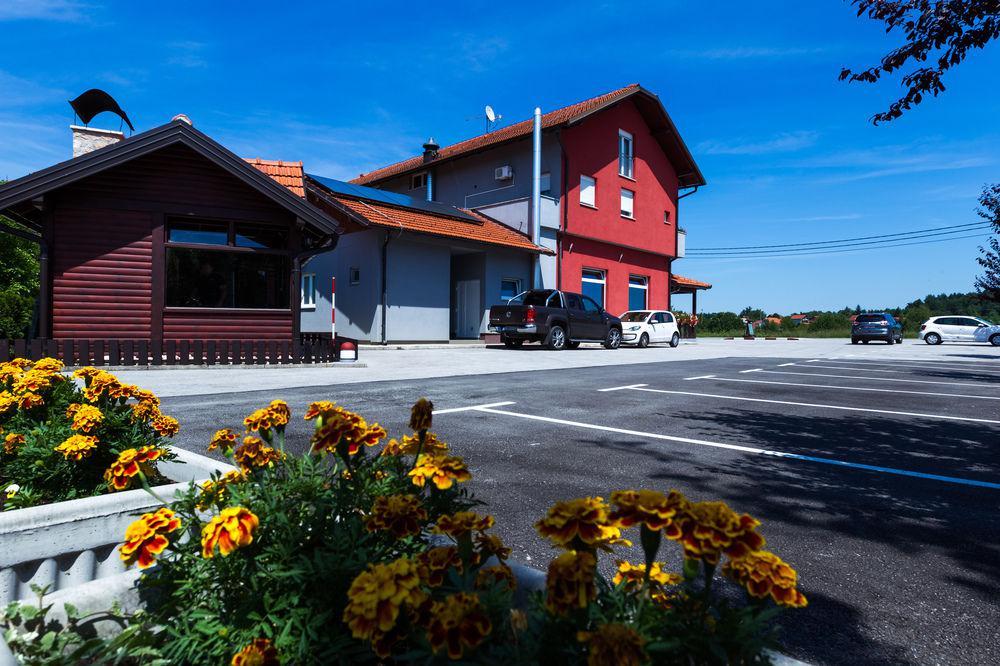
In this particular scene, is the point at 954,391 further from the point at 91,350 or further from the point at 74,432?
the point at 91,350

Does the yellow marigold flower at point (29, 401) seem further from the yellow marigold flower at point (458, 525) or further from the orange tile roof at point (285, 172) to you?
the orange tile roof at point (285, 172)

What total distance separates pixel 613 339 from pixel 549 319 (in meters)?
4.41

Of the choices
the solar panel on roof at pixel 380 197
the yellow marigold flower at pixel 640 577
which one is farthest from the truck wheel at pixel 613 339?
the yellow marigold flower at pixel 640 577

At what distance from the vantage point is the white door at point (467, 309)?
22047mm

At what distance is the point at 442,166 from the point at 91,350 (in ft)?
62.3

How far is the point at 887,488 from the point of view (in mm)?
3672

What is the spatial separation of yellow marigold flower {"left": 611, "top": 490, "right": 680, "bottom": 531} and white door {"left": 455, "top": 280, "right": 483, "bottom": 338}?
67.8 ft

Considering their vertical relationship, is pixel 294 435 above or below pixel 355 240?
below

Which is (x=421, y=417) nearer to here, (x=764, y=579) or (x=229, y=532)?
(x=229, y=532)

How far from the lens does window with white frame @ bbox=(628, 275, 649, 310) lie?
2791cm

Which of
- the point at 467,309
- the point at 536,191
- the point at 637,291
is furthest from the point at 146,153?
the point at 637,291

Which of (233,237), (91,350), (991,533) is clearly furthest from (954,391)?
(91,350)

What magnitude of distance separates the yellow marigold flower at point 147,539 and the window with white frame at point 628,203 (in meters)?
26.5

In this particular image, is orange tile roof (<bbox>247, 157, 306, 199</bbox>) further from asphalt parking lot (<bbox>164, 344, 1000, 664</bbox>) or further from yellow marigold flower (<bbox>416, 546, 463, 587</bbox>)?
yellow marigold flower (<bbox>416, 546, 463, 587</bbox>)
